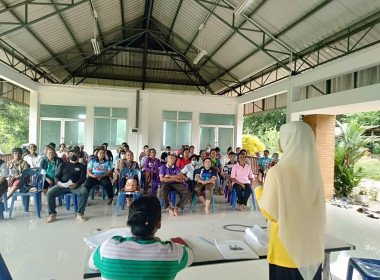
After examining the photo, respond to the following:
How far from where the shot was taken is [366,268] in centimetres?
179

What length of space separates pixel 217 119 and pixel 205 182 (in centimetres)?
578

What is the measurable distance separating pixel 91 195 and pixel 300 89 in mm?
5778

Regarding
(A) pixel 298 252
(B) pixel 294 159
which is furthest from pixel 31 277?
(B) pixel 294 159

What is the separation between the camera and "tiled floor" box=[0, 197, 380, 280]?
7.80 feet

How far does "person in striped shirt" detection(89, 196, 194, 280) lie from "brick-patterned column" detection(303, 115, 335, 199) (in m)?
6.02

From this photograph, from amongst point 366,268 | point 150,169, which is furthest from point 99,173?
point 366,268

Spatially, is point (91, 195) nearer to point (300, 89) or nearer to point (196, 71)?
point (300, 89)

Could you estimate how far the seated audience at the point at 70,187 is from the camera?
3713mm

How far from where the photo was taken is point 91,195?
5.06 meters

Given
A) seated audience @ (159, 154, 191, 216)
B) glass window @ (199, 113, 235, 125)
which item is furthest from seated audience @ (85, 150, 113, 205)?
glass window @ (199, 113, 235, 125)

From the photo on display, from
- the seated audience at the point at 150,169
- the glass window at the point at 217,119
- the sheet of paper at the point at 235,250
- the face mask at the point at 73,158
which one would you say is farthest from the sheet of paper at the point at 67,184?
the glass window at the point at 217,119

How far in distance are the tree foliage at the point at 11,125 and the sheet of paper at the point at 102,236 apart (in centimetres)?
1499

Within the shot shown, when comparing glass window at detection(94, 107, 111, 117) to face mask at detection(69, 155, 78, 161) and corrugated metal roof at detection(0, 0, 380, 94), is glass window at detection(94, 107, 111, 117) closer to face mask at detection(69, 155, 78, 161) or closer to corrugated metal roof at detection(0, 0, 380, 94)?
corrugated metal roof at detection(0, 0, 380, 94)

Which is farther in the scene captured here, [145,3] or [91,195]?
[145,3]
